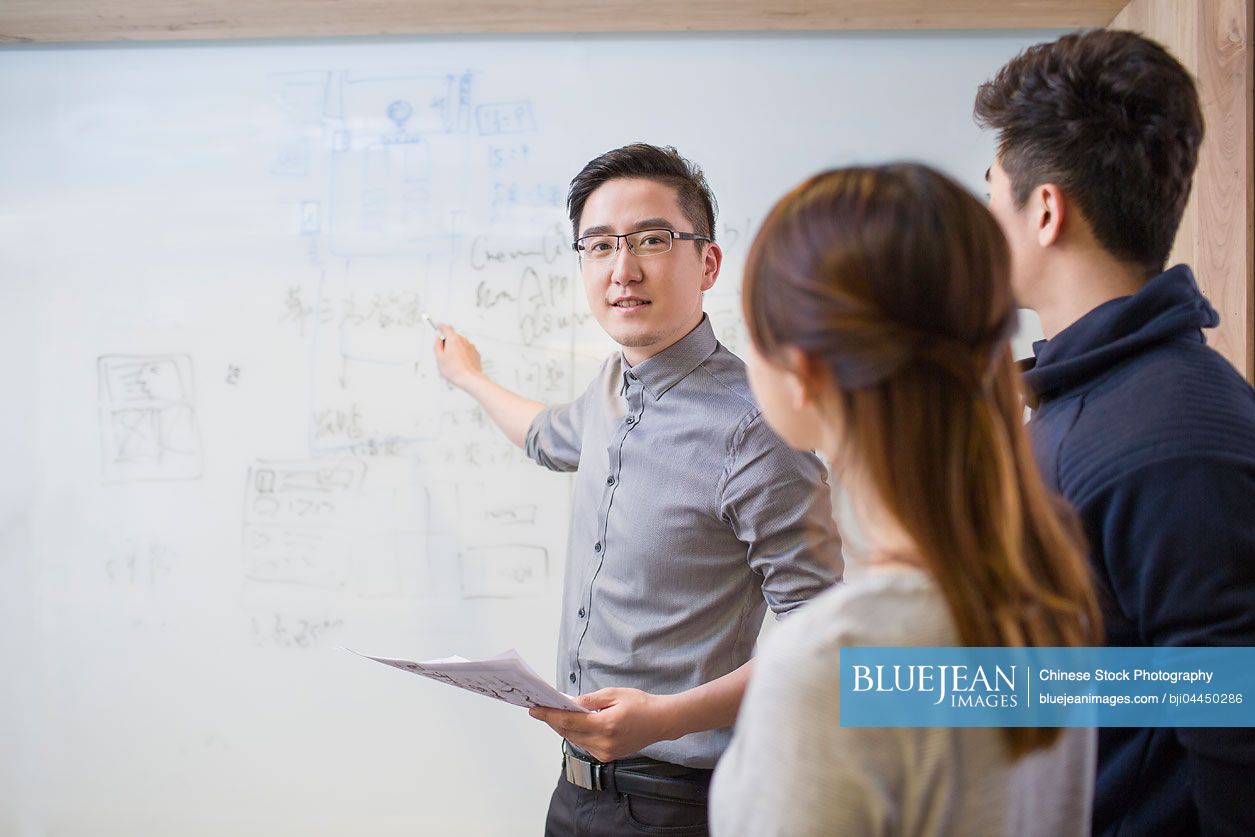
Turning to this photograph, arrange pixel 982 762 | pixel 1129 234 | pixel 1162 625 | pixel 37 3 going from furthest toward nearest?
1. pixel 37 3
2. pixel 1129 234
3. pixel 1162 625
4. pixel 982 762

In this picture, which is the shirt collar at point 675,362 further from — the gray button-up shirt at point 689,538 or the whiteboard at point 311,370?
the whiteboard at point 311,370

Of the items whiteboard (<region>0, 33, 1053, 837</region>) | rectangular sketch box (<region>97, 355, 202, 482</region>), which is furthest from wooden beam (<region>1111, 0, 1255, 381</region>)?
rectangular sketch box (<region>97, 355, 202, 482</region>)

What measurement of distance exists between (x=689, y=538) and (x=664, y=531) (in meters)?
0.04

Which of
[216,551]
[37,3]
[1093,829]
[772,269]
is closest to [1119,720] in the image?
[1093,829]

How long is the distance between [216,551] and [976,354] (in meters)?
1.99

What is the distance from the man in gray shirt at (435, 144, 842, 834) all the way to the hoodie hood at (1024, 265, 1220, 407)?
1.37ft

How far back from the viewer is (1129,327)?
939 mm

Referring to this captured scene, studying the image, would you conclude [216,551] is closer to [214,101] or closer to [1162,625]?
[214,101]

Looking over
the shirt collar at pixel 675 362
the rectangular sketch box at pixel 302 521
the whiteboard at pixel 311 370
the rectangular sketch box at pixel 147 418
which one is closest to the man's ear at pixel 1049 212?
the shirt collar at pixel 675 362

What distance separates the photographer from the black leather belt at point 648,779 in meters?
1.34

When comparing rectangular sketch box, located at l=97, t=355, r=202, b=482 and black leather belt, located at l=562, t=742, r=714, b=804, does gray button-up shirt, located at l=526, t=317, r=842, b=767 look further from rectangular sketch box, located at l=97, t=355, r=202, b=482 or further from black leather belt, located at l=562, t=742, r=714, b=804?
rectangular sketch box, located at l=97, t=355, r=202, b=482

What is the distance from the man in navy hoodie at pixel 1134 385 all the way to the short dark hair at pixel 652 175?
20.4 inches

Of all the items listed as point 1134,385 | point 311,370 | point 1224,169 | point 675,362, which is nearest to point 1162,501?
point 1134,385

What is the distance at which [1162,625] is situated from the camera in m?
0.86
